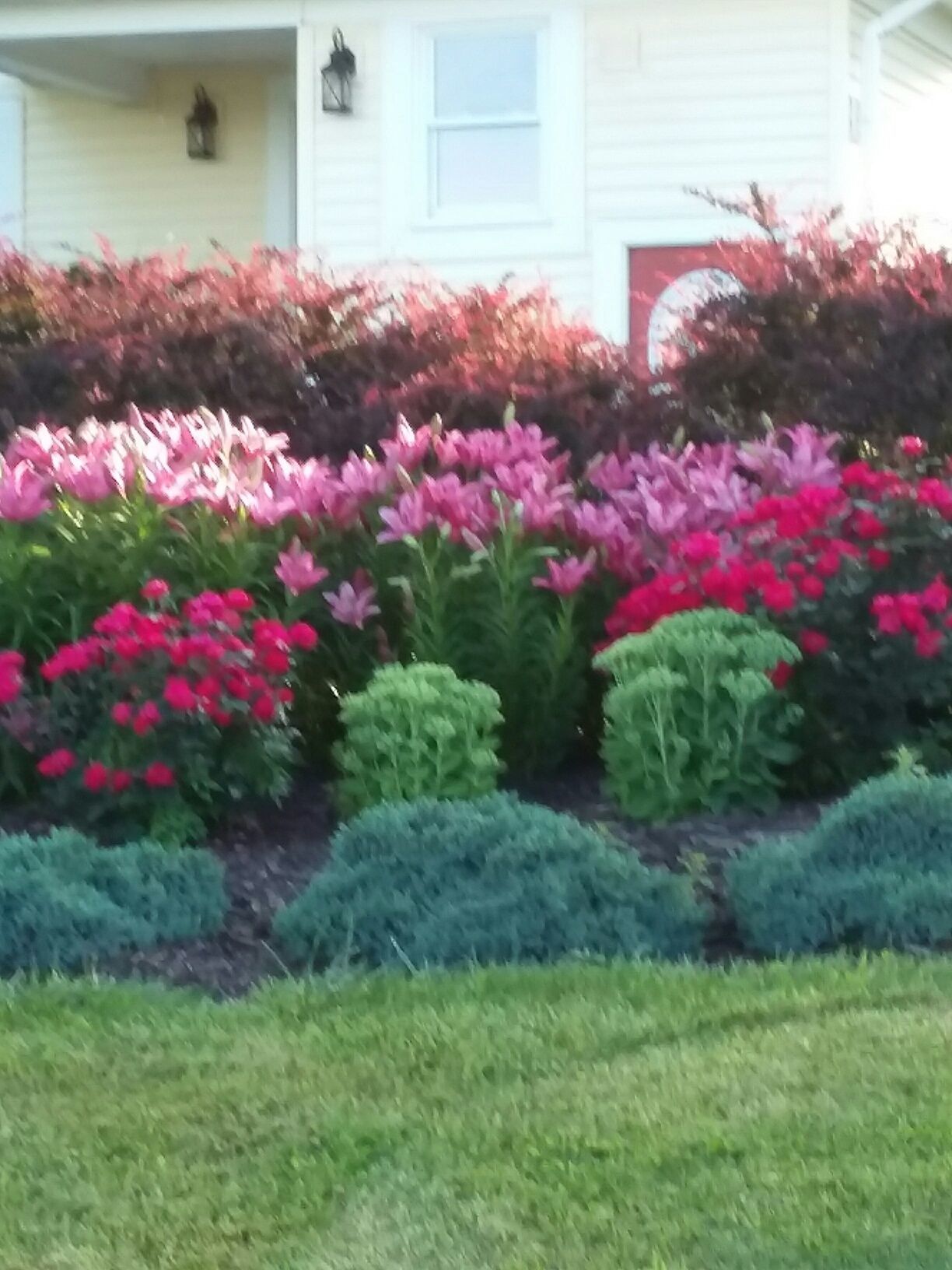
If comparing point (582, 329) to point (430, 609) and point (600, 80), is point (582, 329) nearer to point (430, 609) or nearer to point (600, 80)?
point (430, 609)

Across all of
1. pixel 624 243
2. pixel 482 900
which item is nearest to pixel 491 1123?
pixel 482 900

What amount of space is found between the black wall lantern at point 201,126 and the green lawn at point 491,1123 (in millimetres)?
11148

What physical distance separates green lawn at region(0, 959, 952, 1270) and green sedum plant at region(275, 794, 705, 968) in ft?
0.64

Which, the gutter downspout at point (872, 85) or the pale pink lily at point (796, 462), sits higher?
the gutter downspout at point (872, 85)

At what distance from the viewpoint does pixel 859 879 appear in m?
4.00

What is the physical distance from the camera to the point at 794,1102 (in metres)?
3.07

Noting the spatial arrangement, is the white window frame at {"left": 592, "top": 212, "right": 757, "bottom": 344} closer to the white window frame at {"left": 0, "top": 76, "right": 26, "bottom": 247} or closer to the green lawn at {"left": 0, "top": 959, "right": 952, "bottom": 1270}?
the white window frame at {"left": 0, "top": 76, "right": 26, "bottom": 247}

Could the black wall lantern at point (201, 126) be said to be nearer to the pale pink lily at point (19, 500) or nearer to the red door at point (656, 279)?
the red door at point (656, 279)

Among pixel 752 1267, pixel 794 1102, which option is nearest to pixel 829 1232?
pixel 752 1267

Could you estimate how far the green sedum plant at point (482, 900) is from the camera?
394cm

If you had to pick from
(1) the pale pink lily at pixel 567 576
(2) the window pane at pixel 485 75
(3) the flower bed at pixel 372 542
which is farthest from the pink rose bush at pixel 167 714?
(2) the window pane at pixel 485 75

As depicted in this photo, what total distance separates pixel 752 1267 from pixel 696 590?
295 centimetres

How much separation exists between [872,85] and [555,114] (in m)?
2.26

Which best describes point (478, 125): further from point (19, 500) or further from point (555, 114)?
point (19, 500)
